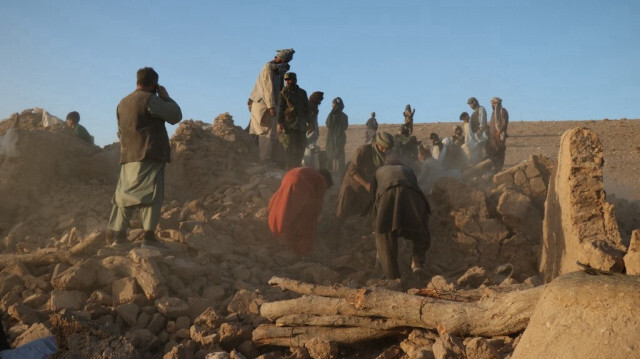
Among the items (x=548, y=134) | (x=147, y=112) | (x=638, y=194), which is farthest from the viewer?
(x=548, y=134)

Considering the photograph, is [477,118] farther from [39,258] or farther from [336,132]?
[39,258]

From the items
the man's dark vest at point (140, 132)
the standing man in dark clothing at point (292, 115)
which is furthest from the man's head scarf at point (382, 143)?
the man's dark vest at point (140, 132)

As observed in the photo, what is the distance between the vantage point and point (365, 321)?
359 centimetres

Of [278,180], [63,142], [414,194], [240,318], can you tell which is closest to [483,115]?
[278,180]

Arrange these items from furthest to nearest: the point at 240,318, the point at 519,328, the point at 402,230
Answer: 1. the point at 402,230
2. the point at 240,318
3. the point at 519,328

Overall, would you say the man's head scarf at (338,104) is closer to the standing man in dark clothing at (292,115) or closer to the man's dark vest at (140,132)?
the standing man in dark clothing at (292,115)

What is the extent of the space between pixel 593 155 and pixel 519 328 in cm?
214

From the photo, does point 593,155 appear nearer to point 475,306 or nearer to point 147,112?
point 475,306

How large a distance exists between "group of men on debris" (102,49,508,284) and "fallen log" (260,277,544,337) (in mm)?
1906

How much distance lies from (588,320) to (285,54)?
6.40m

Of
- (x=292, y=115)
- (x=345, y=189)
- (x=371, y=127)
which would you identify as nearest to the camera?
(x=345, y=189)

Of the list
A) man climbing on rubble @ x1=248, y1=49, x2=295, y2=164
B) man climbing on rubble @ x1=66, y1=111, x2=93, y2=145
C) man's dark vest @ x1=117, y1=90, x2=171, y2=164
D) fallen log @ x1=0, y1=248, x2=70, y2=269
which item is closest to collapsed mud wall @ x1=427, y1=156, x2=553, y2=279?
man climbing on rubble @ x1=248, y1=49, x2=295, y2=164

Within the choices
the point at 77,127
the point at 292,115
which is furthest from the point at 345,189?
the point at 77,127

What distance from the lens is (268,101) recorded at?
8258 mm
